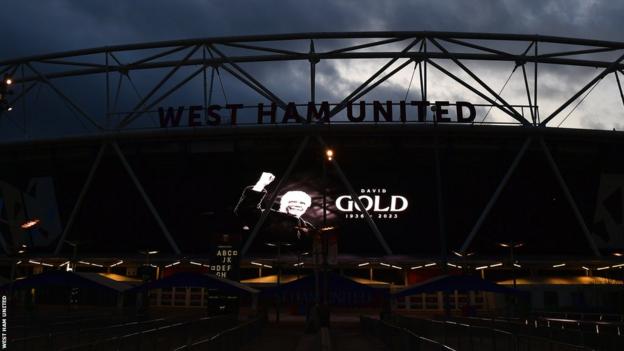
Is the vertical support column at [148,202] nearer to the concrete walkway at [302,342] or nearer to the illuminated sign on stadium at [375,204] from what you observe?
the illuminated sign on stadium at [375,204]

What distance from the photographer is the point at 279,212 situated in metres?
53.6

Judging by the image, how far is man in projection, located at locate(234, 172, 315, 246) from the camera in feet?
175

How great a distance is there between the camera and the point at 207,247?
54406mm

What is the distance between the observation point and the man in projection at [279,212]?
175ft

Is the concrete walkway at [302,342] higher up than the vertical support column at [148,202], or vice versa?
the vertical support column at [148,202]

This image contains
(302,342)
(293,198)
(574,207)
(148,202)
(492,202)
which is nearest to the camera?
(302,342)

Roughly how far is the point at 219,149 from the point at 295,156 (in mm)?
6763

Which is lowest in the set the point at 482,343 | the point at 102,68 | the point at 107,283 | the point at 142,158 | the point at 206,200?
the point at 482,343

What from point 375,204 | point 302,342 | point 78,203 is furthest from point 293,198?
point 302,342

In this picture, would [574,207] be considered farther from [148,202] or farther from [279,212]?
[148,202]

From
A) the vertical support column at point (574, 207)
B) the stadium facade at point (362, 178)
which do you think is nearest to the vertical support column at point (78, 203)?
the stadium facade at point (362, 178)

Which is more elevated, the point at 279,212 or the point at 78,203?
the point at 78,203

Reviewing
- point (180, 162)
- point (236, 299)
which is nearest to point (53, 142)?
point (180, 162)

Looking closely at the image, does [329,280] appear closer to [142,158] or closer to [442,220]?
[442,220]
